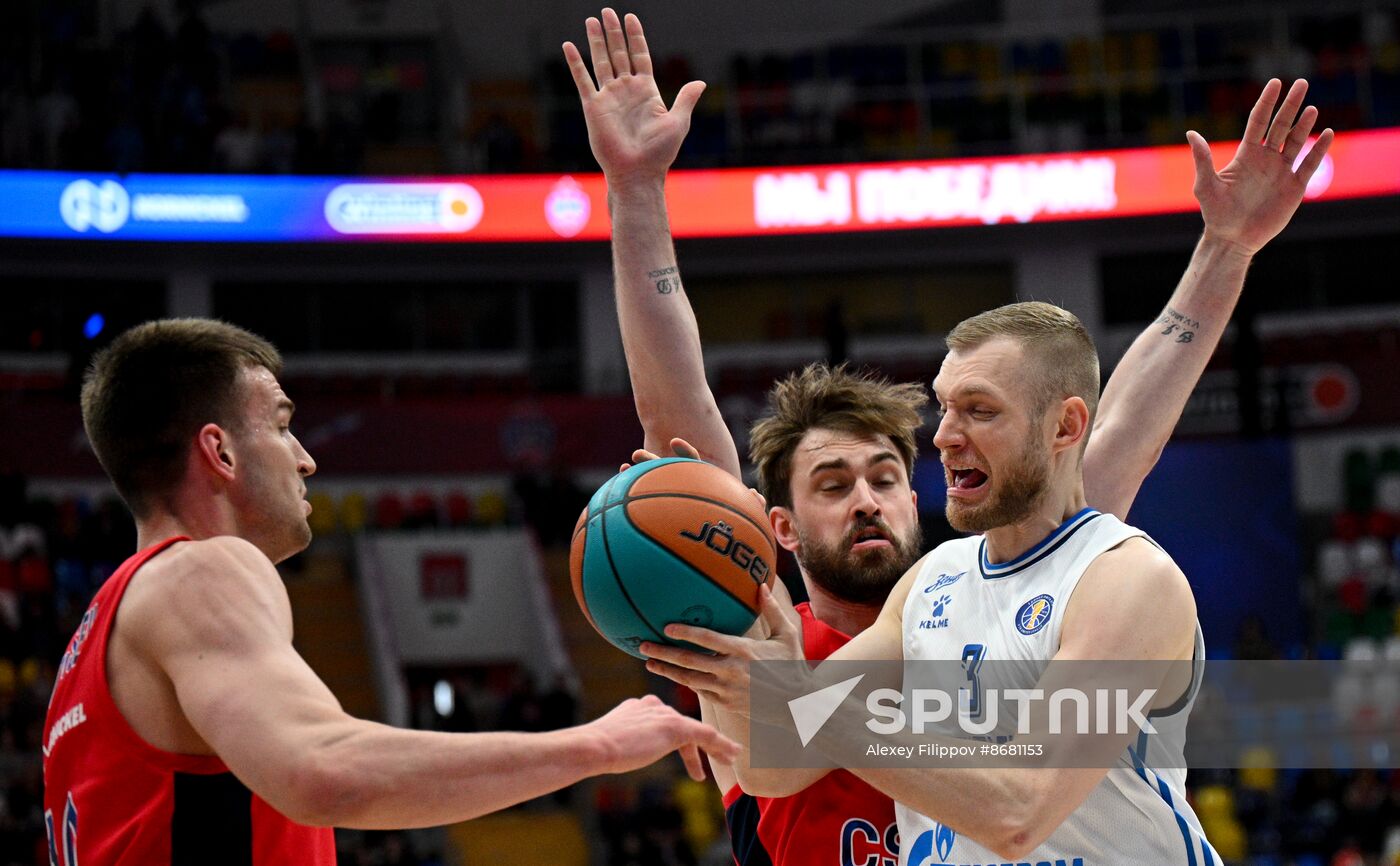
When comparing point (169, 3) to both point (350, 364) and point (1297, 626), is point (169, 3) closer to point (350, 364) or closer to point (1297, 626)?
point (350, 364)

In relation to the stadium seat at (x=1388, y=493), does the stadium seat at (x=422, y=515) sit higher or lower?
higher

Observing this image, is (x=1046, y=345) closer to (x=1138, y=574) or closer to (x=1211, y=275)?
(x=1138, y=574)

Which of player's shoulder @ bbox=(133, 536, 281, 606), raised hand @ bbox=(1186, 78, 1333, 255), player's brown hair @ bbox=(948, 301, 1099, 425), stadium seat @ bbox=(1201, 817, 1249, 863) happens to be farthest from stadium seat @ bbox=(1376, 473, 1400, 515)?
player's shoulder @ bbox=(133, 536, 281, 606)

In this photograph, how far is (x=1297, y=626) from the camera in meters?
18.8

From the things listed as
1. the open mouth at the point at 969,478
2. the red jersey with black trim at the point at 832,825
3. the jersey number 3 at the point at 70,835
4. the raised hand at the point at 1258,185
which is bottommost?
the red jersey with black trim at the point at 832,825

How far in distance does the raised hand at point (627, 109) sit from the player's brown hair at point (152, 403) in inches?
46.6

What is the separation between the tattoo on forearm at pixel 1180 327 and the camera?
14.6ft

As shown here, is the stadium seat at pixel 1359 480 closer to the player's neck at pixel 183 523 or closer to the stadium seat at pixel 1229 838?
the stadium seat at pixel 1229 838

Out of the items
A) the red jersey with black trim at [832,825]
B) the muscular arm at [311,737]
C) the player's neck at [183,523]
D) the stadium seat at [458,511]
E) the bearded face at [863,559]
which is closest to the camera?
the muscular arm at [311,737]

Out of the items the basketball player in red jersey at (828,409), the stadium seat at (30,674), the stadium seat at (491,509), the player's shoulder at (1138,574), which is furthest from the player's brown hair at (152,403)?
the stadium seat at (491,509)

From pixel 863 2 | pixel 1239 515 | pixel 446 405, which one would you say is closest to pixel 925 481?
pixel 1239 515

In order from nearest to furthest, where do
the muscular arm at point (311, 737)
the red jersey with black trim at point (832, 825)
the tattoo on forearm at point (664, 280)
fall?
1. the muscular arm at point (311, 737)
2. the red jersey with black trim at point (832, 825)
3. the tattoo on forearm at point (664, 280)

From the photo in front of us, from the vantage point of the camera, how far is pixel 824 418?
4336 millimetres

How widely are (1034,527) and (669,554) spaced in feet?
2.90
